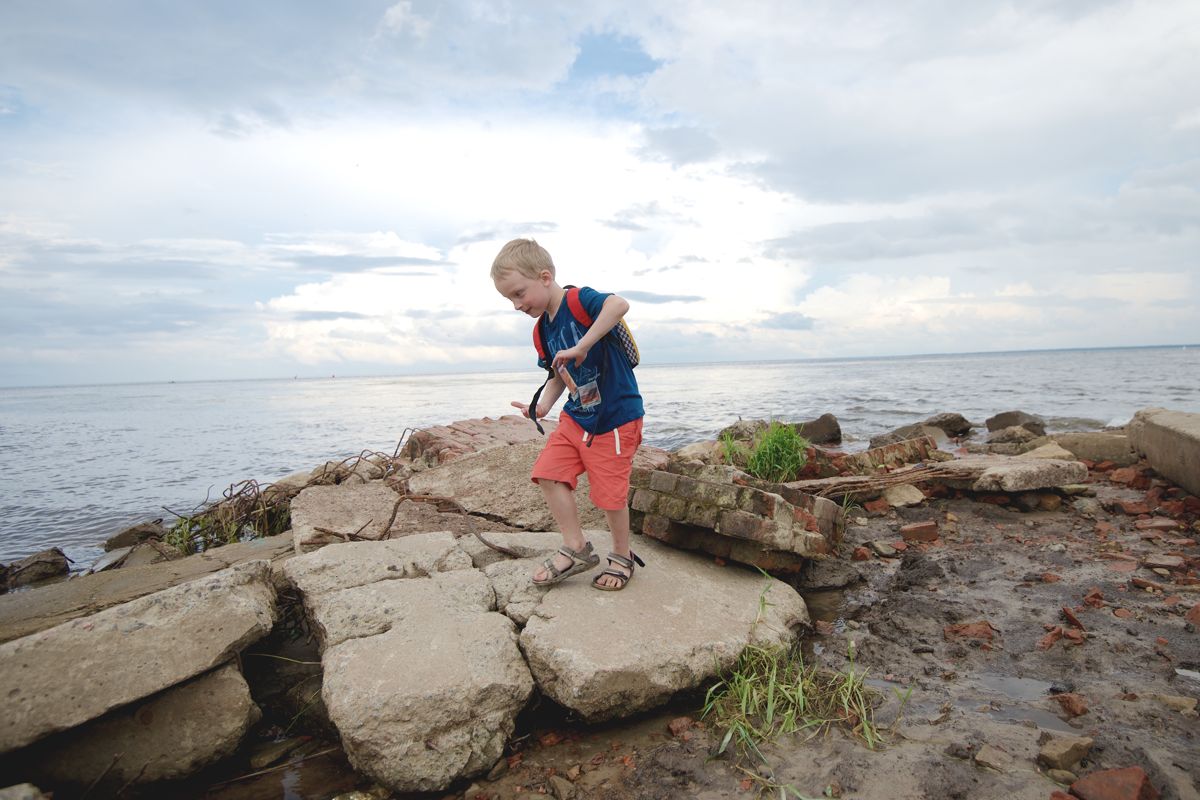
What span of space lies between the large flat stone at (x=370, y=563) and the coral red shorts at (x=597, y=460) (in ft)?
2.49

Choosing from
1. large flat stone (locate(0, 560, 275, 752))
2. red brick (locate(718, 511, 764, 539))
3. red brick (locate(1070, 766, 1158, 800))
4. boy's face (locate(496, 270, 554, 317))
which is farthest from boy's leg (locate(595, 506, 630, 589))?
red brick (locate(1070, 766, 1158, 800))

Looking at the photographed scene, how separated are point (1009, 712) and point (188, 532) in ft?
21.8

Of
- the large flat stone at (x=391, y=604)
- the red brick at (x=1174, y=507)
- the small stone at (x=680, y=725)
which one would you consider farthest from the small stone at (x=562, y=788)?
the red brick at (x=1174, y=507)

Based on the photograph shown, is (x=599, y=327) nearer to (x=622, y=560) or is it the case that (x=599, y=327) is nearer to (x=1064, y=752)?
(x=622, y=560)

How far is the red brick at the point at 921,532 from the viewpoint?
479 centimetres

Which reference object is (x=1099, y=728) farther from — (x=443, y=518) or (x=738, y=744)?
(x=443, y=518)

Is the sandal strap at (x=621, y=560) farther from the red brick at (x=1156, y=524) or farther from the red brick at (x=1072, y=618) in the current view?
the red brick at (x=1156, y=524)

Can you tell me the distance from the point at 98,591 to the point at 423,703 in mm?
2709

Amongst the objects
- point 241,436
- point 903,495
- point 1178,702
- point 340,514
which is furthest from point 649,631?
point 241,436

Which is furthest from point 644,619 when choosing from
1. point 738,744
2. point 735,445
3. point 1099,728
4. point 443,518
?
point 735,445

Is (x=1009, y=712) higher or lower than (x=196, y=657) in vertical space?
lower

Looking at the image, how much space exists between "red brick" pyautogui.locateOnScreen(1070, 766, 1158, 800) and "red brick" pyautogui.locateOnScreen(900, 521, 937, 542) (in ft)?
9.14

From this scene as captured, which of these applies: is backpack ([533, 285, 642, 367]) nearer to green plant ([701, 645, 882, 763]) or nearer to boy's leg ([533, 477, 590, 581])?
boy's leg ([533, 477, 590, 581])

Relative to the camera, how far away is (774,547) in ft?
11.9
